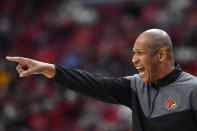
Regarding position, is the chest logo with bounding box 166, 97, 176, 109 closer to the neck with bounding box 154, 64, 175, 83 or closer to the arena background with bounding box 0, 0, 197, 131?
the neck with bounding box 154, 64, 175, 83

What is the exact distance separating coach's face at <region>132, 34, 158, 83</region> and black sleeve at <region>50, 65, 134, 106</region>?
227 mm

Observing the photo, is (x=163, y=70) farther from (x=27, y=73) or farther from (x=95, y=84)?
(x=27, y=73)

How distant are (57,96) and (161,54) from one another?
5.49 m

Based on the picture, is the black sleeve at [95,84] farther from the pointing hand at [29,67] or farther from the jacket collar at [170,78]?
the jacket collar at [170,78]

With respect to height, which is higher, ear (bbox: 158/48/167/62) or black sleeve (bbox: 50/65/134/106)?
ear (bbox: 158/48/167/62)

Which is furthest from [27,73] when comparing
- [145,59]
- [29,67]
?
[145,59]

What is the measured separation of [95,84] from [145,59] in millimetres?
402

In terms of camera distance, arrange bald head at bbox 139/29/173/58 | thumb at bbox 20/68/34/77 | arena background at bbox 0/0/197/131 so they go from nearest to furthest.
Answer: thumb at bbox 20/68/34/77, bald head at bbox 139/29/173/58, arena background at bbox 0/0/197/131

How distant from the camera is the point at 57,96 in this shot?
8500mm

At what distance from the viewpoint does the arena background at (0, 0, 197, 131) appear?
8.16 m

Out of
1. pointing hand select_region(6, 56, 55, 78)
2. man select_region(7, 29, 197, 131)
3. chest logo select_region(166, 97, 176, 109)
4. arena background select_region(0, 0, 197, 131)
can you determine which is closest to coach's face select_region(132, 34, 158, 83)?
man select_region(7, 29, 197, 131)

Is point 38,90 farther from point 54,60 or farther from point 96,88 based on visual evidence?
point 96,88

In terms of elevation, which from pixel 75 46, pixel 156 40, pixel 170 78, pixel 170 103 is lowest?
pixel 75 46

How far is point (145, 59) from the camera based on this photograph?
3.15 meters
